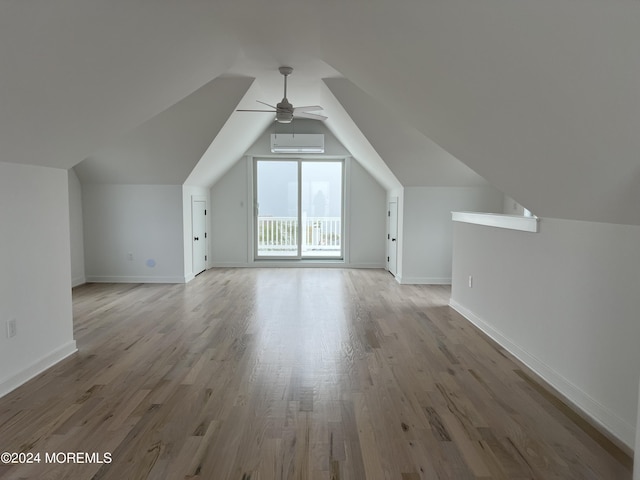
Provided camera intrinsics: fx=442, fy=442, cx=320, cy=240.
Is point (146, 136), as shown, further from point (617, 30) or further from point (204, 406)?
point (617, 30)

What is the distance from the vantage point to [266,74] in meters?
4.96

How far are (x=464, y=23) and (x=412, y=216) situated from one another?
4824 millimetres

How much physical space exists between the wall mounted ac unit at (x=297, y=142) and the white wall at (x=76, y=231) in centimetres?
314

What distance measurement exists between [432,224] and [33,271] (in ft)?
17.2

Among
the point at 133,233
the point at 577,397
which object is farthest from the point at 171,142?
the point at 577,397

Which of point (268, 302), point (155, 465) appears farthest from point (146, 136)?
point (155, 465)

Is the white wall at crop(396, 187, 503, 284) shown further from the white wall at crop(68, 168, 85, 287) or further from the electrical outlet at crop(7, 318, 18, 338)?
the electrical outlet at crop(7, 318, 18, 338)

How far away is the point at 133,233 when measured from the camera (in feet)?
22.5

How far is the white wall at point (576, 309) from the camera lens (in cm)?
236

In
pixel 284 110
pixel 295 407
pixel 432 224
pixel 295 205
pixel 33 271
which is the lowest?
pixel 295 407

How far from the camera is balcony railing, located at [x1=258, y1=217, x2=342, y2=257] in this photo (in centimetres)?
882

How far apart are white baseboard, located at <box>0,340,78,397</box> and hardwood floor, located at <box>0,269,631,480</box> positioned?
0.06m

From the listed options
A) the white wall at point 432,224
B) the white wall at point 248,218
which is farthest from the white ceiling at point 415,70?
the white wall at point 248,218

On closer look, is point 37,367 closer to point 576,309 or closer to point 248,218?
point 576,309
